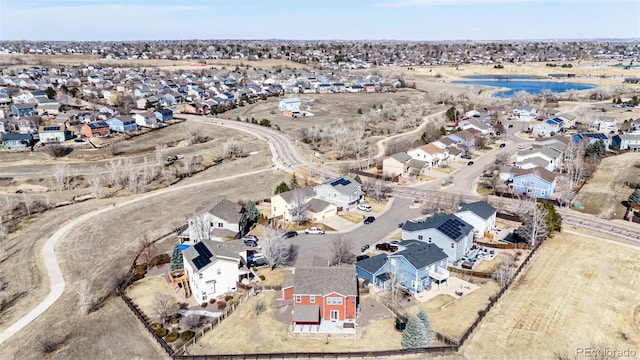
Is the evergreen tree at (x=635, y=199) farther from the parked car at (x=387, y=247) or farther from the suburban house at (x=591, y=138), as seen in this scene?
the parked car at (x=387, y=247)

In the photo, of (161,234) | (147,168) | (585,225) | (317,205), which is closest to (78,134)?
(147,168)

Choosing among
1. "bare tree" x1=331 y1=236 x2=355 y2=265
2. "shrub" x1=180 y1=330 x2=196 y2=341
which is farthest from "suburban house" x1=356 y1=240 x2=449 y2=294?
"shrub" x1=180 y1=330 x2=196 y2=341

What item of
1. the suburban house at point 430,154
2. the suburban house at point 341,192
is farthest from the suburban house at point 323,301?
the suburban house at point 430,154

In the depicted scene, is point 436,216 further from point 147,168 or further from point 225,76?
point 225,76

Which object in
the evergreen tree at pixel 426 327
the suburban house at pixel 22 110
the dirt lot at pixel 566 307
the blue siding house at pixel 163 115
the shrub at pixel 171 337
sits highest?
the suburban house at pixel 22 110

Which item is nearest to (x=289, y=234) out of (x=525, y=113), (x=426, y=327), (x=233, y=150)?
(x=426, y=327)

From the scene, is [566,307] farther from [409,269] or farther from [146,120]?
[146,120]
